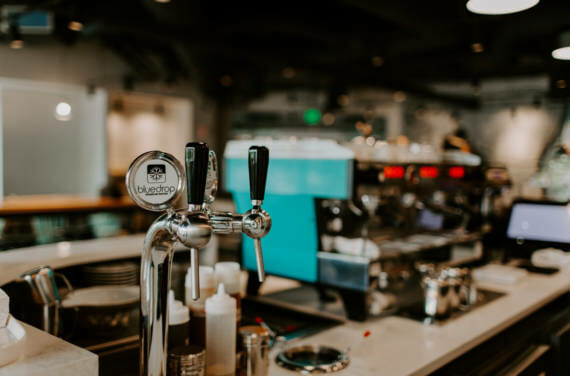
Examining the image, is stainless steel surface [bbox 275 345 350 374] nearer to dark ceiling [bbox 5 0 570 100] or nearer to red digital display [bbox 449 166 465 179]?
red digital display [bbox 449 166 465 179]

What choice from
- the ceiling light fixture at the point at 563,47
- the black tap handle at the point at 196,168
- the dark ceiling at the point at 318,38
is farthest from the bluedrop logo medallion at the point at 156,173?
the dark ceiling at the point at 318,38

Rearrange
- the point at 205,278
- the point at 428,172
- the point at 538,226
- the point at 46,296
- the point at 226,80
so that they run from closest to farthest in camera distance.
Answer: the point at 205,278 < the point at 46,296 < the point at 428,172 < the point at 538,226 < the point at 226,80

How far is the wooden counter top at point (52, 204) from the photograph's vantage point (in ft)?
19.5

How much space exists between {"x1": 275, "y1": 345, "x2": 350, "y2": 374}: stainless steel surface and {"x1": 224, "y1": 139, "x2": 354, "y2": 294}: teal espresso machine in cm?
58

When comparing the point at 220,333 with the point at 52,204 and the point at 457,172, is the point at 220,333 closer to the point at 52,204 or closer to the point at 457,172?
the point at 457,172

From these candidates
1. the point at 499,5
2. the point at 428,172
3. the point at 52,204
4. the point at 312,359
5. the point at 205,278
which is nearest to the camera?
the point at 205,278

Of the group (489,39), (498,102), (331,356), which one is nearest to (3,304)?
(331,356)

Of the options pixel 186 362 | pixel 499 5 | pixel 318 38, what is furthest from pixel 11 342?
pixel 318 38

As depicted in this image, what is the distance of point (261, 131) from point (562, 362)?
9.16 metres

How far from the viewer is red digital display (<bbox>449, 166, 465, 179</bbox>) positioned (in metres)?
3.02

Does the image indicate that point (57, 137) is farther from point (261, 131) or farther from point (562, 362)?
point (562, 362)

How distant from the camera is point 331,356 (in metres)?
1.73

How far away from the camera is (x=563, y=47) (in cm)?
227

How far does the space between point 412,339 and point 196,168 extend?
4.42ft
